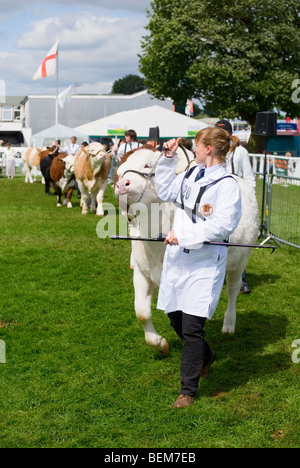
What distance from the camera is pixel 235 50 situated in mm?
32531

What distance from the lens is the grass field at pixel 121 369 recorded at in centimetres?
416

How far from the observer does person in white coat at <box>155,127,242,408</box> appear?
427cm

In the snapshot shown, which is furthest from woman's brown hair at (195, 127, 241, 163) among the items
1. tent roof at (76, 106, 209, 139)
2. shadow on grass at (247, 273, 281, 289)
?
tent roof at (76, 106, 209, 139)

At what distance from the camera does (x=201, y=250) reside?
434 centimetres

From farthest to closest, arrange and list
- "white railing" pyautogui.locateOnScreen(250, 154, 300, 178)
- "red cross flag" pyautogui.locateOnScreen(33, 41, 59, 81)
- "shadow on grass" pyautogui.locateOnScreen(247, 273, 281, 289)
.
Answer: "red cross flag" pyautogui.locateOnScreen(33, 41, 59, 81) < "white railing" pyautogui.locateOnScreen(250, 154, 300, 178) < "shadow on grass" pyautogui.locateOnScreen(247, 273, 281, 289)

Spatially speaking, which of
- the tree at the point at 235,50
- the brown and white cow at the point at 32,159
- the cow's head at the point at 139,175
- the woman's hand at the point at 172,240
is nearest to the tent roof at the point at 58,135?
the brown and white cow at the point at 32,159

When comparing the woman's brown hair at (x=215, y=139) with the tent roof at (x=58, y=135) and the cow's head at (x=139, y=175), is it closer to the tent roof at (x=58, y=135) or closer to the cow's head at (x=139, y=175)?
the cow's head at (x=139, y=175)

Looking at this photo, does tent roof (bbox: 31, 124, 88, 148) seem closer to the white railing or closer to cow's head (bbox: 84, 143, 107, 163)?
the white railing

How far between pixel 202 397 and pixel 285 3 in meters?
31.9

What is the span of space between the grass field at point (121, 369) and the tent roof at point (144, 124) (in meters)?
26.2

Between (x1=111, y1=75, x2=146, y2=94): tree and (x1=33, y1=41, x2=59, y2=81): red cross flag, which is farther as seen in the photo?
(x1=111, y1=75, x2=146, y2=94): tree

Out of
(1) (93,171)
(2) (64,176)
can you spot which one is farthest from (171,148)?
(2) (64,176)

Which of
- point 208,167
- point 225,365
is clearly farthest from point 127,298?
point 208,167

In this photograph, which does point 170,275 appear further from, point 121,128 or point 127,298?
point 121,128
